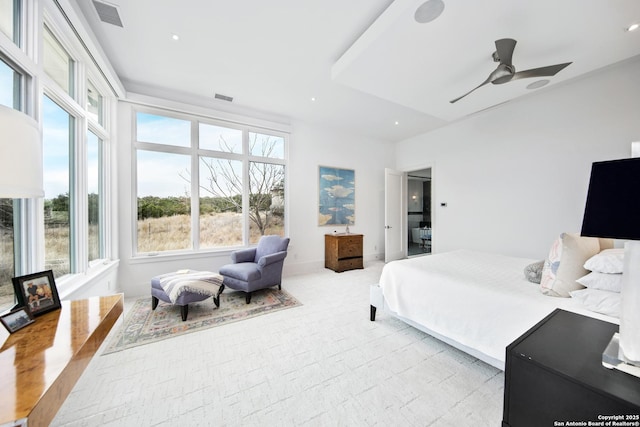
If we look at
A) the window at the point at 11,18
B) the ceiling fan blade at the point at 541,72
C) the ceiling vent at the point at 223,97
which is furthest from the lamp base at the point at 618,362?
the ceiling vent at the point at 223,97

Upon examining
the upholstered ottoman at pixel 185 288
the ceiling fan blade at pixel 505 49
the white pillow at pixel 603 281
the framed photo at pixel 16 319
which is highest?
the ceiling fan blade at pixel 505 49

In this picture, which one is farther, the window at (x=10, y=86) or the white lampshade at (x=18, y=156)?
the window at (x=10, y=86)

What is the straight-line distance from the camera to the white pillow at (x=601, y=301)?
1.34 meters

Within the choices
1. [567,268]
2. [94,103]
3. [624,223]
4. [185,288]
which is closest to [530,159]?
[567,268]

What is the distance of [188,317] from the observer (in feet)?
8.70

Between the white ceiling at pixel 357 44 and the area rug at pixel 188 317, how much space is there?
2966 millimetres

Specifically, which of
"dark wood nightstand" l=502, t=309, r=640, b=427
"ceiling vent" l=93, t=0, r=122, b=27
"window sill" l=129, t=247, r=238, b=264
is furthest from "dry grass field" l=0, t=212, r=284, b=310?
"dark wood nightstand" l=502, t=309, r=640, b=427

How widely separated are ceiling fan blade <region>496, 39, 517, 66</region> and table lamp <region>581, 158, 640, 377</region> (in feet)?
6.04

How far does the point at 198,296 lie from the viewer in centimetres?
262

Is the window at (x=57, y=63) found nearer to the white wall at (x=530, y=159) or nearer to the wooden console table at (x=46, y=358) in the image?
the wooden console table at (x=46, y=358)

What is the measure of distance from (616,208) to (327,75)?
309 centimetres

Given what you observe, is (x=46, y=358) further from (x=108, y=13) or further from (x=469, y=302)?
(x=108, y=13)

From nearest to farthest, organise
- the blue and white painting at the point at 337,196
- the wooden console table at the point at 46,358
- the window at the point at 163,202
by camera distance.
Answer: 1. the wooden console table at the point at 46,358
2. the window at the point at 163,202
3. the blue and white painting at the point at 337,196

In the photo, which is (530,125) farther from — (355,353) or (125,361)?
(125,361)
